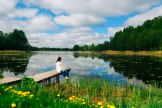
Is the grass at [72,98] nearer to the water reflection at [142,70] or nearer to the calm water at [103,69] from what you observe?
the calm water at [103,69]

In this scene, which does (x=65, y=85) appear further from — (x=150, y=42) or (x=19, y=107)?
(x=150, y=42)

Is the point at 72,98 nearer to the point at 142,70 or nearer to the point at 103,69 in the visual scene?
the point at 103,69

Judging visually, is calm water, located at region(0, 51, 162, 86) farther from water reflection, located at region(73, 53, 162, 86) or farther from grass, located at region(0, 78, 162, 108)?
grass, located at region(0, 78, 162, 108)

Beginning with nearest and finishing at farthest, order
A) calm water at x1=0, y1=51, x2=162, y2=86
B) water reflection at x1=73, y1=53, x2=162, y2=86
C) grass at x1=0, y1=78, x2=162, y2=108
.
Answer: grass at x1=0, y1=78, x2=162, y2=108 → water reflection at x1=73, y1=53, x2=162, y2=86 → calm water at x1=0, y1=51, x2=162, y2=86

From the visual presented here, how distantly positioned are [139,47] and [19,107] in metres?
83.3

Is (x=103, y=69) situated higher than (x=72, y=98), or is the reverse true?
(x=72, y=98)

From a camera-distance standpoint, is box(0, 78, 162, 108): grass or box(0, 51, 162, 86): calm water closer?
box(0, 78, 162, 108): grass

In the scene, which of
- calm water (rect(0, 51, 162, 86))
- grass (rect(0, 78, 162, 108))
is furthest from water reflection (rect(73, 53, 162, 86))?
Answer: grass (rect(0, 78, 162, 108))

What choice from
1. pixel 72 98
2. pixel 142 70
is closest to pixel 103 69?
pixel 142 70

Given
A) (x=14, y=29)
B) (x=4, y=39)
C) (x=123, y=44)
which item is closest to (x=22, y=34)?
(x=14, y=29)

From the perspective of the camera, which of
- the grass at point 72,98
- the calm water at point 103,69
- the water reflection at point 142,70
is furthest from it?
the calm water at point 103,69

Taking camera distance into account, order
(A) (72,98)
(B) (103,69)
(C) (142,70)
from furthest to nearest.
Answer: (B) (103,69) → (C) (142,70) → (A) (72,98)

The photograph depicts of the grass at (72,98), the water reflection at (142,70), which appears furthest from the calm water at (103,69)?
the grass at (72,98)

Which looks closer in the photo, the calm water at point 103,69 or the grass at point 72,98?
the grass at point 72,98
